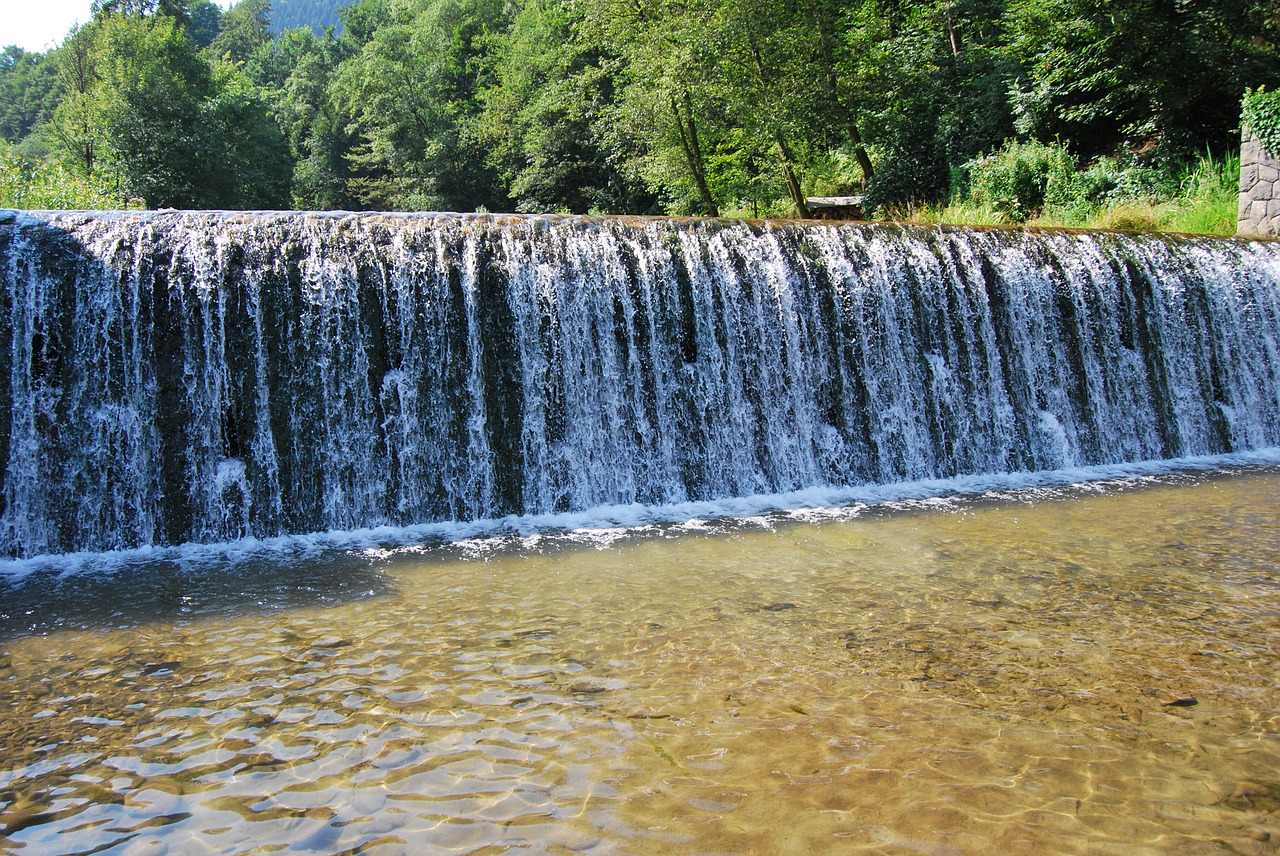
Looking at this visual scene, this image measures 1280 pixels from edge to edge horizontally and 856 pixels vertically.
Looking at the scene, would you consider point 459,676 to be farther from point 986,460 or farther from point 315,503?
point 986,460

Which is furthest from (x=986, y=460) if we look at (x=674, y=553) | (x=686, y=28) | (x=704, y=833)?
(x=686, y=28)

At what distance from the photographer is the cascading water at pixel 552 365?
7574 millimetres

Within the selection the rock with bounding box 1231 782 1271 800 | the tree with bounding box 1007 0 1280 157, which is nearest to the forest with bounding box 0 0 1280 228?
the tree with bounding box 1007 0 1280 157

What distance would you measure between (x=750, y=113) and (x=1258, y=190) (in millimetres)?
9340

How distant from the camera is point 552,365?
28.3 ft

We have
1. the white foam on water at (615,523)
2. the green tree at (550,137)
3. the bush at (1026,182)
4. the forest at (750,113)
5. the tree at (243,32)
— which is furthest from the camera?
the tree at (243,32)

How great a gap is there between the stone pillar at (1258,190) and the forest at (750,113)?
1113mm

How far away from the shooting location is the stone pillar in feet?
41.8

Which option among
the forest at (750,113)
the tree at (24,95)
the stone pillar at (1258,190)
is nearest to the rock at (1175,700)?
the stone pillar at (1258,190)

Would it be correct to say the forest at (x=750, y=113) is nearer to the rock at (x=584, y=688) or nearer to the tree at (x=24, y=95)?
the rock at (x=584, y=688)

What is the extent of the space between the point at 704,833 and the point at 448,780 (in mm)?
957

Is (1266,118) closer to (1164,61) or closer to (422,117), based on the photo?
(1164,61)

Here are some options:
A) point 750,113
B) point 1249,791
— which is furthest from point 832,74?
point 1249,791

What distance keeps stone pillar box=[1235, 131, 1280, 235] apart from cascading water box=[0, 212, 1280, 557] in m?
2.88
